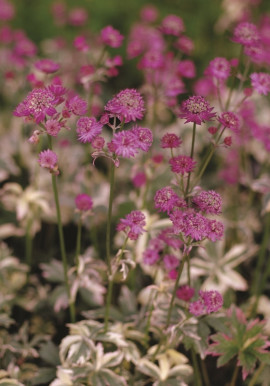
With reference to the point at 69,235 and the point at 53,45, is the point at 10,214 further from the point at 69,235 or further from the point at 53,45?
the point at 53,45

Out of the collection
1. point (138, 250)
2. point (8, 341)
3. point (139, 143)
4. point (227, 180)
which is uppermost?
point (139, 143)

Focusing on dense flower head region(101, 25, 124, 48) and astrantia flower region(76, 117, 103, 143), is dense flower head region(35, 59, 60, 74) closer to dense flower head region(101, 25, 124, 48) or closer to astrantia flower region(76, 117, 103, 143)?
dense flower head region(101, 25, 124, 48)

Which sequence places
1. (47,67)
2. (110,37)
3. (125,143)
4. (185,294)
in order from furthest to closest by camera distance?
(110,37) < (47,67) < (185,294) < (125,143)

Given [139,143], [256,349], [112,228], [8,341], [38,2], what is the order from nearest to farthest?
1. [139,143]
2. [256,349]
3. [8,341]
4. [112,228]
5. [38,2]

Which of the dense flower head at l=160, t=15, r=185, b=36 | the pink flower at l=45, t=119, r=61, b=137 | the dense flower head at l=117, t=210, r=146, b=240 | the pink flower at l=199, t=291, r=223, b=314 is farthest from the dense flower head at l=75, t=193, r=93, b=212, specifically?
the dense flower head at l=160, t=15, r=185, b=36

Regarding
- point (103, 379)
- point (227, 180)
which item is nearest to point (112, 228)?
point (227, 180)

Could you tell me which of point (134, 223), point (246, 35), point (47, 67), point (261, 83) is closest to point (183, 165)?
point (134, 223)

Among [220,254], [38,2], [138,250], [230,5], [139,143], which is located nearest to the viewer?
[139,143]

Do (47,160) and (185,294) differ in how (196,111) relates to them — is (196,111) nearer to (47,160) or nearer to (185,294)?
(47,160)
